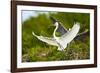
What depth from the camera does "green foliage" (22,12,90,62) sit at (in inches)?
76.6

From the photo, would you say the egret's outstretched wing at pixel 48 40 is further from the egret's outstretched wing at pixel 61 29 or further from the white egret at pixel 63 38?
the egret's outstretched wing at pixel 61 29

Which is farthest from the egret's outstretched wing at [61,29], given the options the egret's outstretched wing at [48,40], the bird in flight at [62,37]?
the egret's outstretched wing at [48,40]

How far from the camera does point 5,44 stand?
1.88 meters

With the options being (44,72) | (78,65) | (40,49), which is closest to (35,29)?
(40,49)

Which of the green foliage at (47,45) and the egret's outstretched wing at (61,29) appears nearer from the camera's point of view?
the green foliage at (47,45)

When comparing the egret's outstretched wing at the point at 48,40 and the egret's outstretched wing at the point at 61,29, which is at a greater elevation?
the egret's outstretched wing at the point at 61,29

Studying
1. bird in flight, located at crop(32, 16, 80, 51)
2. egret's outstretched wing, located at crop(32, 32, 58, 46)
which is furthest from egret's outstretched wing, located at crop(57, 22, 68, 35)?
egret's outstretched wing, located at crop(32, 32, 58, 46)

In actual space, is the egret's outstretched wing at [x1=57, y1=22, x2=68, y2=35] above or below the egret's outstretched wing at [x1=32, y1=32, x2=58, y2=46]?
above

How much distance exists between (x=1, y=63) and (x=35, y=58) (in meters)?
0.31

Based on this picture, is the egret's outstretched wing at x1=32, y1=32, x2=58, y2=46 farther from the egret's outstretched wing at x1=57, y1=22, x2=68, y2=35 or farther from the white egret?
the egret's outstretched wing at x1=57, y1=22, x2=68, y2=35

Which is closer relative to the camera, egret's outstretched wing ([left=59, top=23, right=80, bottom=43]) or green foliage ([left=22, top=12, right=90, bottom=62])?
green foliage ([left=22, top=12, right=90, bottom=62])

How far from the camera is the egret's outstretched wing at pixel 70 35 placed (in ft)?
6.82

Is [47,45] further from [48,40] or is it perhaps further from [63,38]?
[63,38]

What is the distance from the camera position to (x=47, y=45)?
202cm
